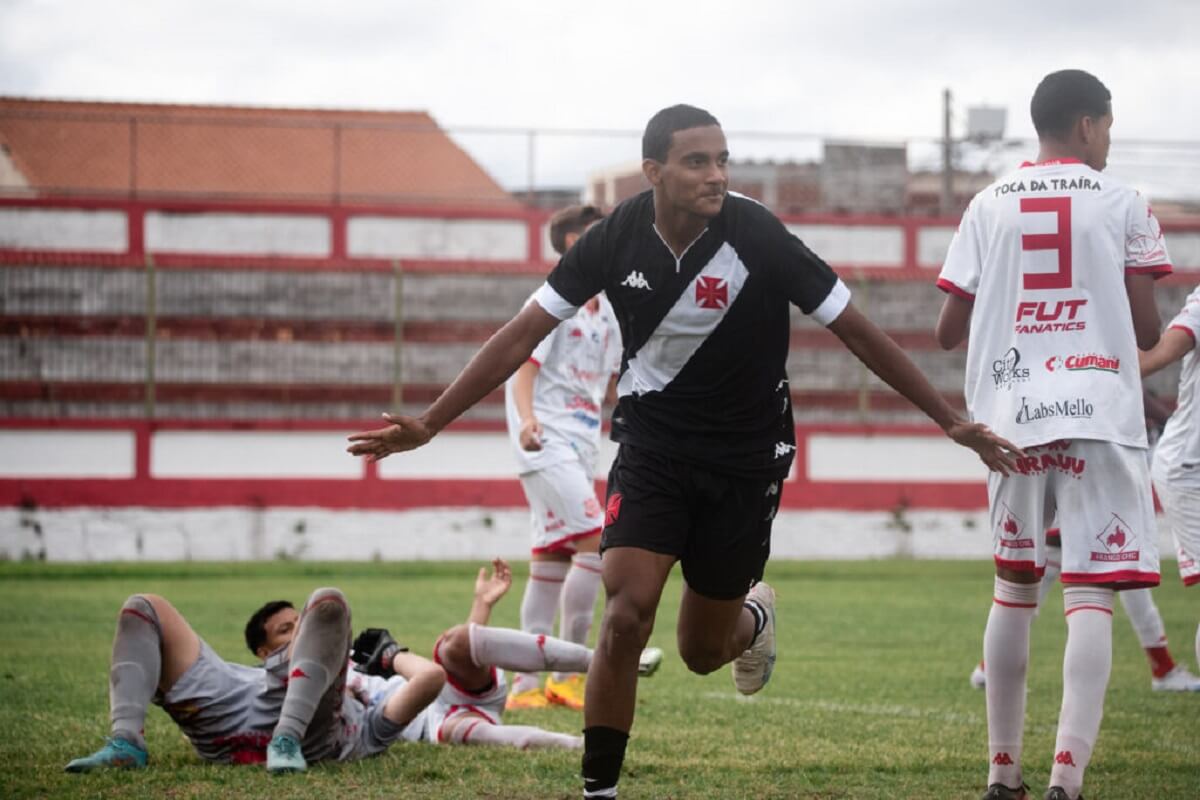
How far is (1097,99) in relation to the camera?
17.7ft

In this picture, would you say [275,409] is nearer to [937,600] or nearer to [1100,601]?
[937,600]

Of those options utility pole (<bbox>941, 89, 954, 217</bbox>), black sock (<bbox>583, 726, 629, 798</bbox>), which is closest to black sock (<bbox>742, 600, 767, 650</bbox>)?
black sock (<bbox>583, 726, 629, 798</bbox>)

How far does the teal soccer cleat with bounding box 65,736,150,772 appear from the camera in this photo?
5.63 metres

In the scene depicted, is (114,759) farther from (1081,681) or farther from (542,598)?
(1081,681)

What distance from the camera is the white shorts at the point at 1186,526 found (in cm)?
720

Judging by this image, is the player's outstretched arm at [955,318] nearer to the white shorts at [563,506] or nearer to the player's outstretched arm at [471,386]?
the player's outstretched arm at [471,386]

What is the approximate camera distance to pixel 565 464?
27.6 ft

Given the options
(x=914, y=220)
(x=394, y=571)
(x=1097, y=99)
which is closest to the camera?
(x=1097, y=99)

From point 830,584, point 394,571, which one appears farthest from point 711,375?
point 394,571

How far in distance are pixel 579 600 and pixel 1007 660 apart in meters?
3.26

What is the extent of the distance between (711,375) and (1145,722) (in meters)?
3.41

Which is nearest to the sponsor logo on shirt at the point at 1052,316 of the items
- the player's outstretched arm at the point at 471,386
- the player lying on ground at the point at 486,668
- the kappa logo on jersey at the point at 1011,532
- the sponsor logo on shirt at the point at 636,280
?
the kappa logo on jersey at the point at 1011,532

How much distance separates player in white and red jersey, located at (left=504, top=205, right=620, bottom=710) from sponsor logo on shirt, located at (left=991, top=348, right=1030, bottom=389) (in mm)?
3113

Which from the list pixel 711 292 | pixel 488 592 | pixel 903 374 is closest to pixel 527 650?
pixel 488 592
